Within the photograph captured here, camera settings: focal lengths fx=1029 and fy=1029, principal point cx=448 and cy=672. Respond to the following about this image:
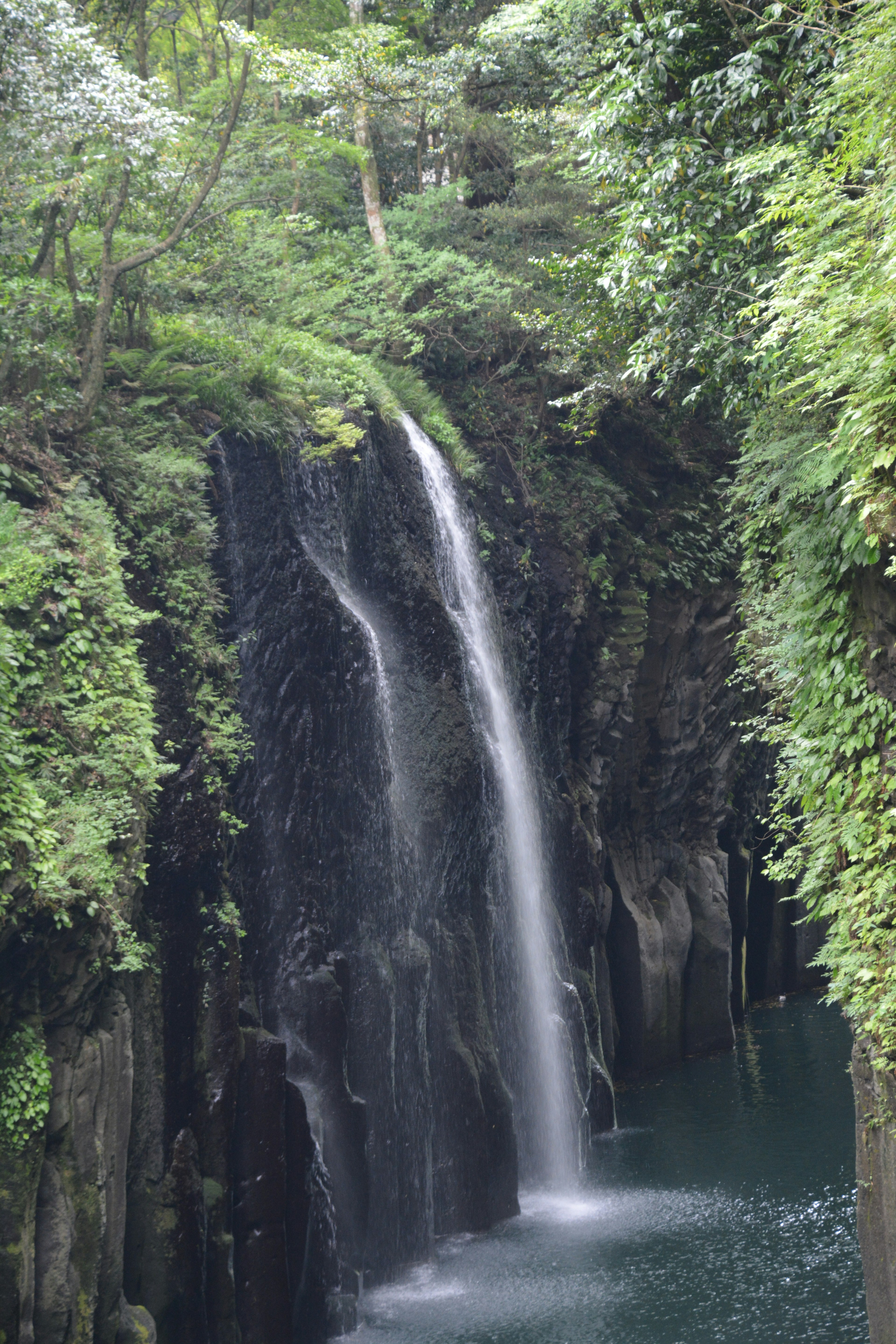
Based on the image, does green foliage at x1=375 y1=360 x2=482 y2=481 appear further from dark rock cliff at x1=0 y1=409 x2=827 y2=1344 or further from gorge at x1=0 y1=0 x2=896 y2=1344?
dark rock cliff at x1=0 y1=409 x2=827 y2=1344

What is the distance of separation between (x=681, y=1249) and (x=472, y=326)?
13.9 metres

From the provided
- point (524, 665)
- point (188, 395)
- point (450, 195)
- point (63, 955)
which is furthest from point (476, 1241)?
point (450, 195)

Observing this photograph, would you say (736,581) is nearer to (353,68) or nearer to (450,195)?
(450,195)

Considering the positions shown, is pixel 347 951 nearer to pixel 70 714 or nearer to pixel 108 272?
pixel 70 714

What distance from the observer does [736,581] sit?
61.6 feet

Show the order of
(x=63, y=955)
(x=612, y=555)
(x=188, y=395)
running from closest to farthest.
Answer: (x=63, y=955) < (x=188, y=395) < (x=612, y=555)

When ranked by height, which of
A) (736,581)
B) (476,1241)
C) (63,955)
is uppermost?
(736,581)

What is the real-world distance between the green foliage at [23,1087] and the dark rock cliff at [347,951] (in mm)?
162

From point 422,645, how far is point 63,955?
6843 millimetres

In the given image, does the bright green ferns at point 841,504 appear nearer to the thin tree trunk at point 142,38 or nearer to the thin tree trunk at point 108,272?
the thin tree trunk at point 108,272

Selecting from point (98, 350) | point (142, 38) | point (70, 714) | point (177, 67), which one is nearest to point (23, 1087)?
point (70, 714)

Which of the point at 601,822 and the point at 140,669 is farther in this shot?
the point at 601,822

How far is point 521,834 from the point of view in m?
14.0

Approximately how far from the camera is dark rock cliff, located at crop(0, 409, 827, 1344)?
24.7ft
